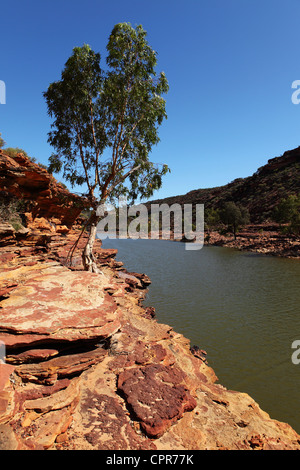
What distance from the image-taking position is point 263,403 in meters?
6.77

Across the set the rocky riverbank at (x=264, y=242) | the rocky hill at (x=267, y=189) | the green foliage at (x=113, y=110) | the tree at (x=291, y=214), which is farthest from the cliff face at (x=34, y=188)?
the rocky hill at (x=267, y=189)

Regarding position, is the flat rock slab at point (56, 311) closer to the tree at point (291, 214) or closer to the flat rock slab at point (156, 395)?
the flat rock slab at point (156, 395)

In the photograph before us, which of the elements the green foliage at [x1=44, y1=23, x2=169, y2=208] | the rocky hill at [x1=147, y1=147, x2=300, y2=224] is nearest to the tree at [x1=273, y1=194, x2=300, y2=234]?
the rocky hill at [x1=147, y1=147, x2=300, y2=224]

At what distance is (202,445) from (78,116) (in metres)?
15.2

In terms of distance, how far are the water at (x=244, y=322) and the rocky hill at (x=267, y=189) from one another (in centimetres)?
4355

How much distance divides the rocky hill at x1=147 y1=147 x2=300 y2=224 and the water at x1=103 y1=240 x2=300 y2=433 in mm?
43551

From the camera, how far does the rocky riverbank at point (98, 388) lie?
4.21 meters

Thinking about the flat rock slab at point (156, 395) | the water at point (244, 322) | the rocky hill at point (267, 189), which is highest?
the rocky hill at point (267, 189)

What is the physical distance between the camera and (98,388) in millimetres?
5387

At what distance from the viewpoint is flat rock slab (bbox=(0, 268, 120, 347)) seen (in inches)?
214

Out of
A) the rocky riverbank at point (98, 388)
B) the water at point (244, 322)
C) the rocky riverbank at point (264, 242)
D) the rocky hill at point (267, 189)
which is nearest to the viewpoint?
the rocky riverbank at point (98, 388)

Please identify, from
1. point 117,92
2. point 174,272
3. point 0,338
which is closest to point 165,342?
point 0,338

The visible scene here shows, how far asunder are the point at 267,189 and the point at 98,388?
84.1m

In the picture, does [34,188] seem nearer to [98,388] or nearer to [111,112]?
[111,112]
